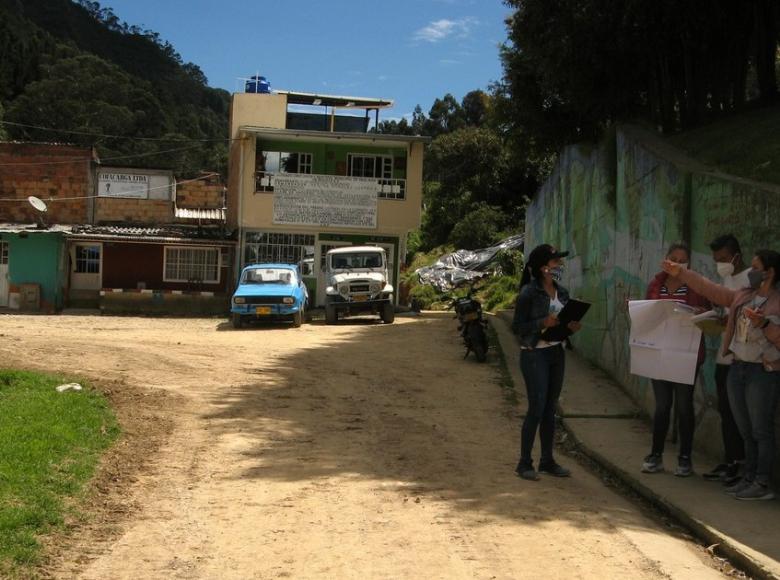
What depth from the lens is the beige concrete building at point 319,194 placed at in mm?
29328

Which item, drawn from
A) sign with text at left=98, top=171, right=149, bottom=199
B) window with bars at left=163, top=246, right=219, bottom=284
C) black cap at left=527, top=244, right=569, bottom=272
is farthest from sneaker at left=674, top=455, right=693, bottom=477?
sign with text at left=98, top=171, right=149, bottom=199

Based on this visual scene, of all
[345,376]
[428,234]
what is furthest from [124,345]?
[428,234]

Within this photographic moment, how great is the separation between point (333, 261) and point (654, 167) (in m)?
14.7

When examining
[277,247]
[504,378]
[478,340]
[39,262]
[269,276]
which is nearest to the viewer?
[504,378]

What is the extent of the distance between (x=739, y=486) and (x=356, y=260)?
1815 cm

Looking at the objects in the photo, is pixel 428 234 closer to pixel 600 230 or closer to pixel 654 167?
pixel 600 230

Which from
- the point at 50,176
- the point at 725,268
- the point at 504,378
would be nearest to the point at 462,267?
the point at 50,176

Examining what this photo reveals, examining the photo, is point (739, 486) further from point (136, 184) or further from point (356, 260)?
point (136, 184)

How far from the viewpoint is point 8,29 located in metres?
56.1

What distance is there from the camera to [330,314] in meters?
23.5

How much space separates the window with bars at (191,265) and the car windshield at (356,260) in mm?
7727

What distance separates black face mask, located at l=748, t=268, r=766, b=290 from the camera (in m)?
6.22

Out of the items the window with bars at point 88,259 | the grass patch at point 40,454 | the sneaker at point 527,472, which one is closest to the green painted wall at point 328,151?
the window with bars at point 88,259

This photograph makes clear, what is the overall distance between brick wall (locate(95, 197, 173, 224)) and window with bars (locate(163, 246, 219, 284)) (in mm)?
5398
